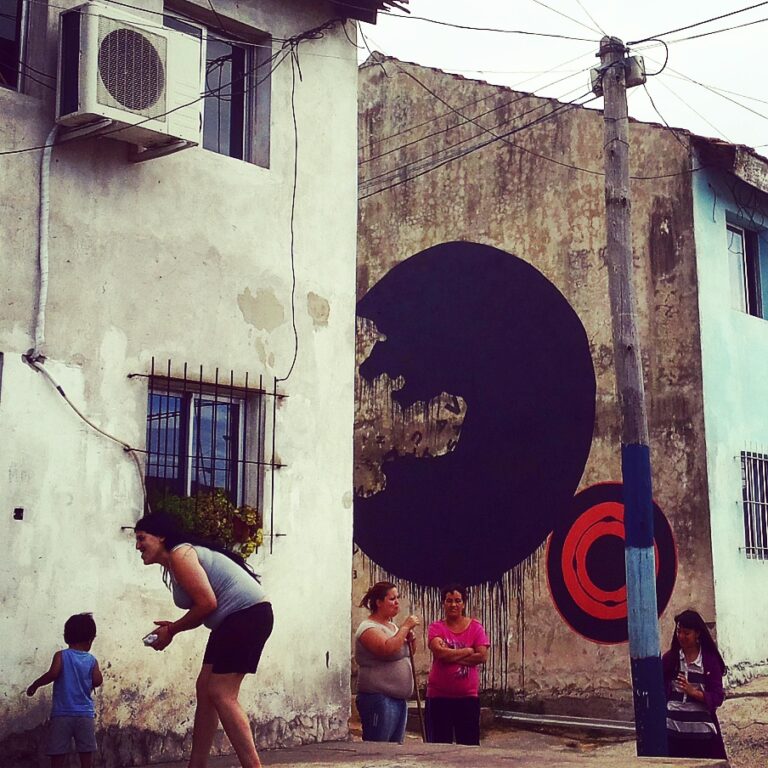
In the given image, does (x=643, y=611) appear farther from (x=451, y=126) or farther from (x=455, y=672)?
(x=451, y=126)

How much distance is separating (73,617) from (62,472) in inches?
35.3

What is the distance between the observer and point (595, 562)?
1280 centimetres

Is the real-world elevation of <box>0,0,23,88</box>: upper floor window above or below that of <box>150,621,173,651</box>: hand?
above

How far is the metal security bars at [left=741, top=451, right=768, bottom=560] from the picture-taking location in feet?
41.9

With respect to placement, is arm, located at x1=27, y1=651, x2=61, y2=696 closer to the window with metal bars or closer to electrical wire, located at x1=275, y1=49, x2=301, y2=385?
the window with metal bars

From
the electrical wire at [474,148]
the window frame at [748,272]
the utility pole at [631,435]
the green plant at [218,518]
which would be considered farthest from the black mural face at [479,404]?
the green plant at [218,518]

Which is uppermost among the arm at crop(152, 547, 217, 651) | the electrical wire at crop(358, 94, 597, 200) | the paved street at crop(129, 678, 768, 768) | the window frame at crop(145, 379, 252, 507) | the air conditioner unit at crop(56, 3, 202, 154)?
the electrical wire at crop(358, 94, 597, 200)

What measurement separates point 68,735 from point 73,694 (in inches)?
9.0

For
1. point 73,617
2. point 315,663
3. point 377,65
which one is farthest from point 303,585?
point 377,65

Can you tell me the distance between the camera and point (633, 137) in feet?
43.3

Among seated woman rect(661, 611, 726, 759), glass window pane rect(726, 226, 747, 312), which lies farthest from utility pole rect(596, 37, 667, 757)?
glass window pane rect(726, 226, 747, 312)

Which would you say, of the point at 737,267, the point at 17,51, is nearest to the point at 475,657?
the point at 17,51

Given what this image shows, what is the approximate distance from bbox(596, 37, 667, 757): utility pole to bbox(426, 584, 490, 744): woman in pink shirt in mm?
1125

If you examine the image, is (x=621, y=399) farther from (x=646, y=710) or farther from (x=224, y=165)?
(x=224, y=165)
